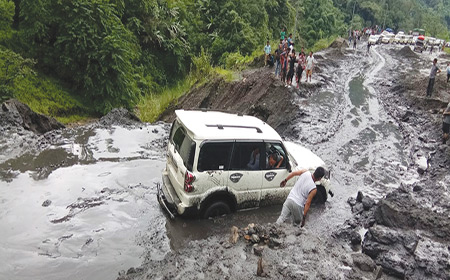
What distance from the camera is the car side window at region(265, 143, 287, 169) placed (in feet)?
24.9

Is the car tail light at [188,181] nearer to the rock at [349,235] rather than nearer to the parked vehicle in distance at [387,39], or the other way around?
the rock at [349,235]

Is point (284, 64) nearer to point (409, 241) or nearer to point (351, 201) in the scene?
point (351, 201)

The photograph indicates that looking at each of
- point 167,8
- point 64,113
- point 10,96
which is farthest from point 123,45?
point 167,8

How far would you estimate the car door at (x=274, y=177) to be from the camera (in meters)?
7.60

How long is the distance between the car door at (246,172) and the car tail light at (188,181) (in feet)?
2.75

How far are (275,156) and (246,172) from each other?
804 millimetres

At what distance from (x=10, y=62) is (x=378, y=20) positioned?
90638mm

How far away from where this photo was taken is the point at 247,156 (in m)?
7.32

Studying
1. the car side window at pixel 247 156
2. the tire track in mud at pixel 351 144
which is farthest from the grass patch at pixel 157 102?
the car side window at pixel 247 156

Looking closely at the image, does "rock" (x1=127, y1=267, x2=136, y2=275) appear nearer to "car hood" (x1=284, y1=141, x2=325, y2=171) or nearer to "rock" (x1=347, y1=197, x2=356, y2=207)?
"car hood" (x1=284, y1=141, x2=325, y2=171)

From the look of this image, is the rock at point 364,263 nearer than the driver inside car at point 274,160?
Yes

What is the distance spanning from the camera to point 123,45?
759 inches

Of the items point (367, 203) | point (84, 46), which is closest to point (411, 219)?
point (367, 203)

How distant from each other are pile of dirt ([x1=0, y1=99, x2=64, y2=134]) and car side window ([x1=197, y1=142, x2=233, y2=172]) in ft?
27.8
